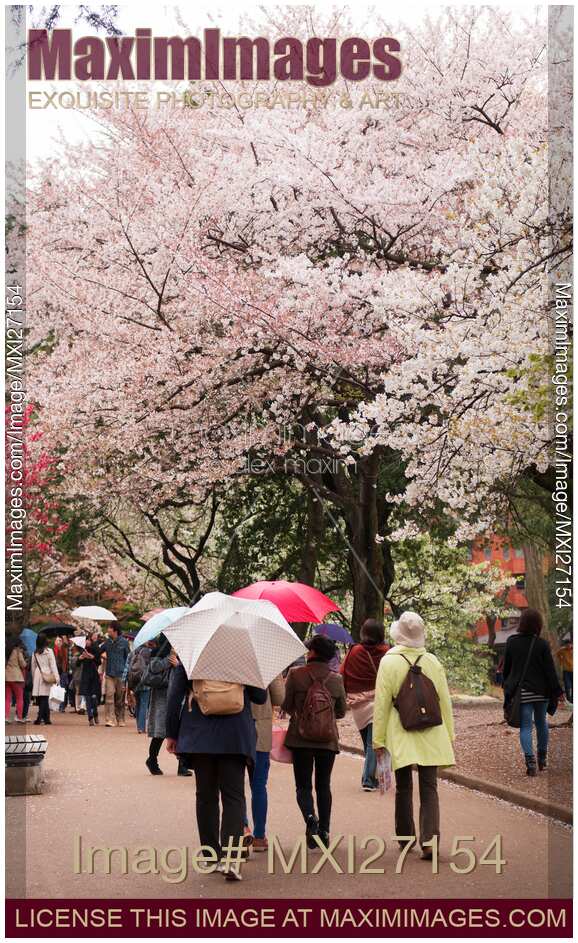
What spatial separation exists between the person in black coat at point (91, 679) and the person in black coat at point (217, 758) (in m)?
16.0

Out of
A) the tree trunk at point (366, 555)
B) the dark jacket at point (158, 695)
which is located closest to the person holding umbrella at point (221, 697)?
the dark jacket at point (158, 695)

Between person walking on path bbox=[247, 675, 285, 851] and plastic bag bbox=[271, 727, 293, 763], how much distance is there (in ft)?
0.19

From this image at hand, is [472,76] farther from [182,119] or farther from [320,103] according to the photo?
[182,119]

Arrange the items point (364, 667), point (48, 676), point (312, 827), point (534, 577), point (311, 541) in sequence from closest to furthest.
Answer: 1. point (312, 827)
2. point (364, 667)
3. point (48, 676)
4. point (311, 541)
5. point (534, 577)

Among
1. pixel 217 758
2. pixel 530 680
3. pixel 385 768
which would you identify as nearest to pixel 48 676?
pixel 530 680

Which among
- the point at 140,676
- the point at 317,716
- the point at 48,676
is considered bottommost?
the point at 48,676

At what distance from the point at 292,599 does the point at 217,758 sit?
4907 mm

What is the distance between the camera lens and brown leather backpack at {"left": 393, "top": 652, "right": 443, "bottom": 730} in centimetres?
916

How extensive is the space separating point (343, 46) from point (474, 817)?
7781 millimetres

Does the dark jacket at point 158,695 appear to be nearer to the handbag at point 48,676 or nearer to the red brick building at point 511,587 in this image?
the handbag at point 48,676

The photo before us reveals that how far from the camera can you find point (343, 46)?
12.7 m

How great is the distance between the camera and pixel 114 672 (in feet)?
76.9

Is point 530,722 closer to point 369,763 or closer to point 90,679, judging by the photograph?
point 369,763

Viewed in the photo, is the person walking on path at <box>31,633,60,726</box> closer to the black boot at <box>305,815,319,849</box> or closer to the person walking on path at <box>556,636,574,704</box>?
the person walking on path at <box>556,636,574,704</box>
